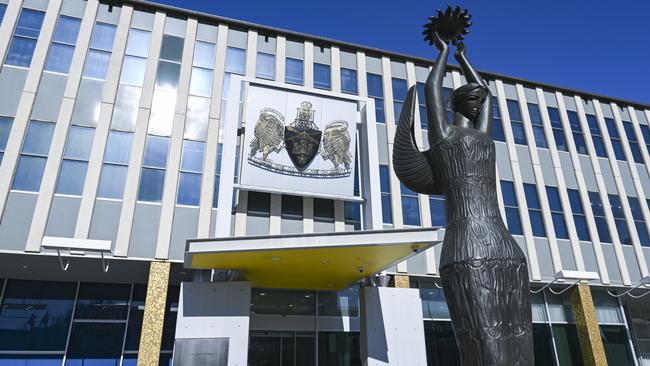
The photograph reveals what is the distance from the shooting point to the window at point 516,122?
19.1 m

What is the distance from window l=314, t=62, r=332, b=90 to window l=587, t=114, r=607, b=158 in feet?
41.9

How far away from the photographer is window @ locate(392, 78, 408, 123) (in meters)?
18.0

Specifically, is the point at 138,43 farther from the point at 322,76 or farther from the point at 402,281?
the point at 402,281

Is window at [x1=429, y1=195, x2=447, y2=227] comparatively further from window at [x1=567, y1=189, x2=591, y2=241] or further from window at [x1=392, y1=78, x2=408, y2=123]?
window at [x1=567, y1=189, x2=591, y2=241]

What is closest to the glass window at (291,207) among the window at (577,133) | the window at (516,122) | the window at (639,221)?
the window at (516,122)

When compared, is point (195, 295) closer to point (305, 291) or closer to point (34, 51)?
point (305, 291)

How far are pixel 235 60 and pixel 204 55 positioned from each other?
112 centimetres

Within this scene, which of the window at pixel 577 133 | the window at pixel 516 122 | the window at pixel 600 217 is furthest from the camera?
the window at pixel 577 133

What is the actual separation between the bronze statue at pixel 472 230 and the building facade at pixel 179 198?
828 cm

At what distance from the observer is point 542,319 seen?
17.0 metres

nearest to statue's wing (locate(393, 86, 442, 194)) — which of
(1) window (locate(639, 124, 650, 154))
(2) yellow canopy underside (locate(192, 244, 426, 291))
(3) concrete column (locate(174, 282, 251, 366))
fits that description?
(2) yellow canopy underside (locate(192, 244, 426, 291))

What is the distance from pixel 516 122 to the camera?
1947 centimetres

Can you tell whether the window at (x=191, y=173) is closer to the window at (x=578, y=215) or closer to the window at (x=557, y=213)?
the window at (x=557, y=213)

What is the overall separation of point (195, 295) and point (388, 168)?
8792mm
